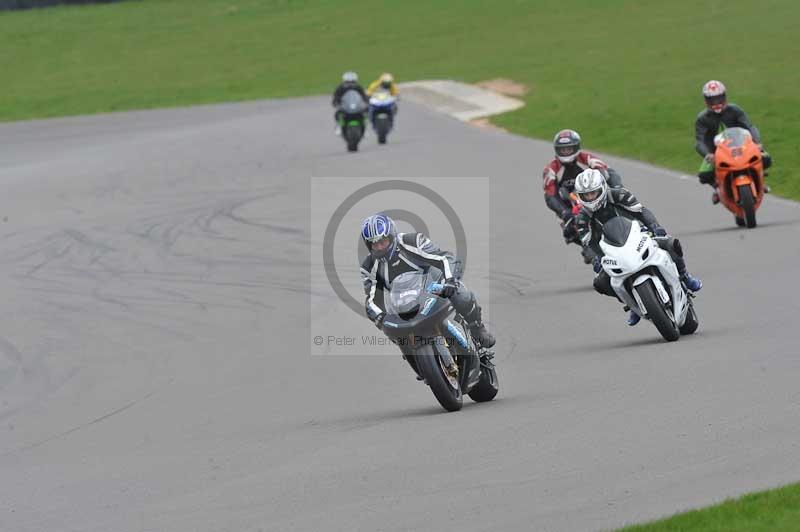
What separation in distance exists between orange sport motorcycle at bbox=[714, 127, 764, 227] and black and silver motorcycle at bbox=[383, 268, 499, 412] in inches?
351

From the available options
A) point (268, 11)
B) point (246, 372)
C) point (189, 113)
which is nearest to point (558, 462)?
point (246, 372)

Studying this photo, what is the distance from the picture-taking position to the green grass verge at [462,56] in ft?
114

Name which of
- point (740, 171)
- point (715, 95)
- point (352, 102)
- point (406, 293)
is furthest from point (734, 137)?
point (352, 102)

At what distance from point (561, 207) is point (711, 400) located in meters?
7.38

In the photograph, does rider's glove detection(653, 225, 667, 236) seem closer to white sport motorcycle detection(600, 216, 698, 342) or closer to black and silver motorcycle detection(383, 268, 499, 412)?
white sport motorcycle detection(600, 216, 698, 342)

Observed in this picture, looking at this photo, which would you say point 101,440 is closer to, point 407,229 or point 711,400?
point 711,400

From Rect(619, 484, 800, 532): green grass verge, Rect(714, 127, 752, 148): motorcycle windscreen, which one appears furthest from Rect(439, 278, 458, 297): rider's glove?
Rect(714, 127, 752, 148): motorcycle windscreen

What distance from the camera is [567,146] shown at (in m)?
17.0

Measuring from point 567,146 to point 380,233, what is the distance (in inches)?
258

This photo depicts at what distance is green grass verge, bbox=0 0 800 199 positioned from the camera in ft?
114

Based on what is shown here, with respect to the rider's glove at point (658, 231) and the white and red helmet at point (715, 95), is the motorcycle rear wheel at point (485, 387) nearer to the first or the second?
the rider's glove at point (658, 231)

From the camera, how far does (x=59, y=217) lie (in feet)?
83.1

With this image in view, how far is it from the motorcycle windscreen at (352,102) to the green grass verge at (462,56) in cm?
404

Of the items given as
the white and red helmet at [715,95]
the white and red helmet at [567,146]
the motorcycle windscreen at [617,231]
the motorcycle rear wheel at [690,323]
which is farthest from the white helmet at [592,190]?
the white and red helmet at [715,95]
